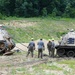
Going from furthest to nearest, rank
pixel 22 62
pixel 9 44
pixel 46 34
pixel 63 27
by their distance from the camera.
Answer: pixel 63 27
pixel 46 34
pixel 9 44
pixel 22 62

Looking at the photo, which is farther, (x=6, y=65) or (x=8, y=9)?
(x=8, y=9)

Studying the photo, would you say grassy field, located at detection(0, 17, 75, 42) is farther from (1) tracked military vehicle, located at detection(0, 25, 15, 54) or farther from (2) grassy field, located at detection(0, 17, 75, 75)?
(1) tracked military vehicle, located at detection(0, 25, 15, 54)

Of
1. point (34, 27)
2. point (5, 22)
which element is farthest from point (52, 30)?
point (5, 22)

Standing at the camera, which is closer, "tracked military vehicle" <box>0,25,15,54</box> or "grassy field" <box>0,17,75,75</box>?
"grassy field" <box>0,17,75,75</box>

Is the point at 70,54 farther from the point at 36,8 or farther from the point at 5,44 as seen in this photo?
the point at 36,8

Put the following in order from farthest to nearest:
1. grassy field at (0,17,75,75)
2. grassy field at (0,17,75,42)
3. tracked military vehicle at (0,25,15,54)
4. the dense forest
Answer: the dense forest → grassy field at (0,17,75,42) → tracked military vehicle at (0,25,15,54) → grassy field at (0,17,75,75)

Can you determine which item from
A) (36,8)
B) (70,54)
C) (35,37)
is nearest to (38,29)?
(35,37)

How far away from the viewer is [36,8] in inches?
2633

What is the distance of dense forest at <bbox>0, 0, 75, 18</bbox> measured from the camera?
64.2 metres

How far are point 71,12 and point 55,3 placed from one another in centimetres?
320

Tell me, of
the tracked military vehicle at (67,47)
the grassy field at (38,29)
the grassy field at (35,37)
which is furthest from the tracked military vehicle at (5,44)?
the grassy field at (38,29)

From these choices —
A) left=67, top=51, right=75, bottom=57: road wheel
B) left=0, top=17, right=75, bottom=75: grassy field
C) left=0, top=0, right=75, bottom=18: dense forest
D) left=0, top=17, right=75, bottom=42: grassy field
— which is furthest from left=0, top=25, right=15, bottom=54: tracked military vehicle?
left=0, top=0, right=75, bottom=18: dense forest

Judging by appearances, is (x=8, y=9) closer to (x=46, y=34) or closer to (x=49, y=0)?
(x=49, y=0)

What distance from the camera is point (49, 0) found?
68.2m
